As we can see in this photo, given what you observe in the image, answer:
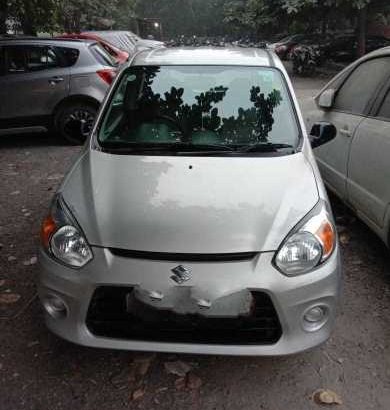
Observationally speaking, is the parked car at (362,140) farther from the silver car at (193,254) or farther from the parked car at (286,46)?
the parked car at (286,46)

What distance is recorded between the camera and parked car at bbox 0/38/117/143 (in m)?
7.38

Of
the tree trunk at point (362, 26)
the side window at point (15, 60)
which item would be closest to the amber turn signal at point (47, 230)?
the side window at point (15, 60)

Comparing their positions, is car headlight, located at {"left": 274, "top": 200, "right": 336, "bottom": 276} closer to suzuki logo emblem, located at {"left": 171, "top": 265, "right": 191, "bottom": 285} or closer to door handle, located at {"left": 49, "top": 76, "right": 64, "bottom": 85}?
suzuki logo emblem, located at {"left": 171, "top": 265, "right": 191, "bottom": 285}

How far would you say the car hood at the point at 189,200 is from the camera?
7.88ft

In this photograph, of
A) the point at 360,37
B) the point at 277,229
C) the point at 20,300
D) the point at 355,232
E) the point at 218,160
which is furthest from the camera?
the point at 360,37

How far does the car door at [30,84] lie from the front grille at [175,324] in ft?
19.1

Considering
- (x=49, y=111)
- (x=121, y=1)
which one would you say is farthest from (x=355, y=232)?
(x=121, y=1)

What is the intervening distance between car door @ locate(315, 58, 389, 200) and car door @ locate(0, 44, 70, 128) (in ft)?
14.8

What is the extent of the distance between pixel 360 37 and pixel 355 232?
1533 cm

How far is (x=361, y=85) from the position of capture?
4254mm

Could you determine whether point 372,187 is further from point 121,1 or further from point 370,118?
point 121,1

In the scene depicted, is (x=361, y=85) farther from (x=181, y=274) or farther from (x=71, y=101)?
(x=71, y=101)

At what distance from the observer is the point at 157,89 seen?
3.70 metres

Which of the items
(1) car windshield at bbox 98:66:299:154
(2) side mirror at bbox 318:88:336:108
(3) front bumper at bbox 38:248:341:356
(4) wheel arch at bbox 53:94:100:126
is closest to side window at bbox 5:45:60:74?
(4) wheel arch at bbox 53:94:100:126
